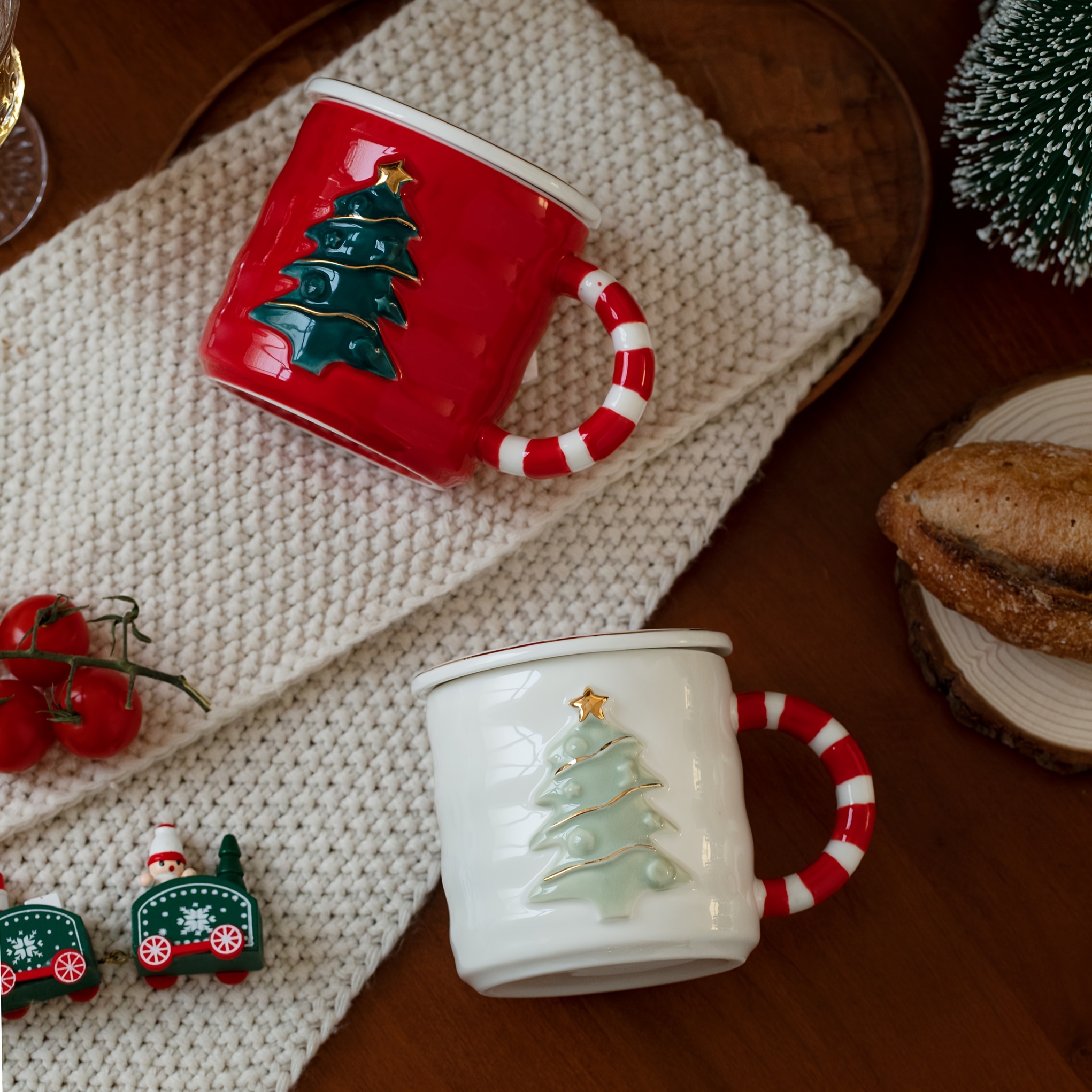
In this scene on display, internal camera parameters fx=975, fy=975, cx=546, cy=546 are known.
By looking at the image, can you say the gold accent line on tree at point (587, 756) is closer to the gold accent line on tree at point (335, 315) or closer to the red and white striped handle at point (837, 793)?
the red and white striped handle at point (837, 793)

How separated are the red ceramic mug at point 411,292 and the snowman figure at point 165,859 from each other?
0.28m

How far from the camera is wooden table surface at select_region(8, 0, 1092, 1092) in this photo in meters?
0.64

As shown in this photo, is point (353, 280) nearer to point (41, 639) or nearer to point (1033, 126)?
point (41, 639)

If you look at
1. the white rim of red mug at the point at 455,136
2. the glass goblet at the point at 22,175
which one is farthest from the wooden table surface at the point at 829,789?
the white rim of red mug at the point at 455,136

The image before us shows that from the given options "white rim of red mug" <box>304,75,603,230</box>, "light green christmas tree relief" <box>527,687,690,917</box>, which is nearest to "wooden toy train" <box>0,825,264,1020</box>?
"light green christmas tree relief" <box>527,687,690,917</box>

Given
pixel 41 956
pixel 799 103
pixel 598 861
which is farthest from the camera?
pixel 799 103

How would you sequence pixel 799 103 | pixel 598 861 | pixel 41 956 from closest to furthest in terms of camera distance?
1. pixel 598 861
2. pixel 41 956
3. pixel 799 103

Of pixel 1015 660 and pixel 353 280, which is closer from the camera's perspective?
pixel 353 280

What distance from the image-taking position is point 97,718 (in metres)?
0.60

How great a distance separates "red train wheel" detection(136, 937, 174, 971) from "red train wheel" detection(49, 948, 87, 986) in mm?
36

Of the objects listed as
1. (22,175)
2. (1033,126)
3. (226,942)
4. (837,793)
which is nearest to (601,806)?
(837,793)

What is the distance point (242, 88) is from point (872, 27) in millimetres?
464

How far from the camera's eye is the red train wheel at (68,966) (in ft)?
1.90

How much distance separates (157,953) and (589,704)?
32cm
